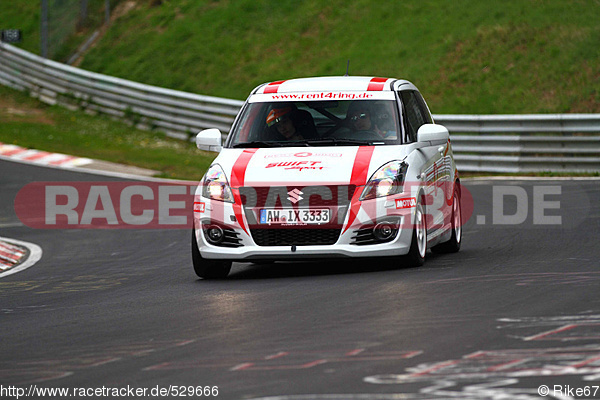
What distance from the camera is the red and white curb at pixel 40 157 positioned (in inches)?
876

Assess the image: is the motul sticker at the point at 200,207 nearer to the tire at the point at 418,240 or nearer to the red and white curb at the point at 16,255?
the tire at the point at 418,240

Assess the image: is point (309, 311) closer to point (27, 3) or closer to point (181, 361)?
point (181, 361)

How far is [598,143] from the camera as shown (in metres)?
20.2

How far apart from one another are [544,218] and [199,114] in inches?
552

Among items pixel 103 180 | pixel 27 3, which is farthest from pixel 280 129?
pixel 27 3

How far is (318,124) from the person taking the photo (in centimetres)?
1011

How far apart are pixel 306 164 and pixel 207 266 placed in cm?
131

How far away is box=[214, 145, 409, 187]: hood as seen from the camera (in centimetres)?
A: 907

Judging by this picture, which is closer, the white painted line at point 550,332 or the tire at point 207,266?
the white painted line at point 550,332

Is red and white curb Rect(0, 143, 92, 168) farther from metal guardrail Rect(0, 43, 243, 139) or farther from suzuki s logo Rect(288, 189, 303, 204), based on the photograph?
suzuki s logo Rect(288, 189, 303, 204)

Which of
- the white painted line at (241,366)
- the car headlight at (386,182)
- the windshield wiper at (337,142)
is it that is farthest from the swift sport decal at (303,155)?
the white painted line at (241,366)

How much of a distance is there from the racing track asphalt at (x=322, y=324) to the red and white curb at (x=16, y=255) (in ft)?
0.95

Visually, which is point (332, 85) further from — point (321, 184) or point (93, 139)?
point (93, 139)

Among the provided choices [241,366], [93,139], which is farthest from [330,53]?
[241,366]
